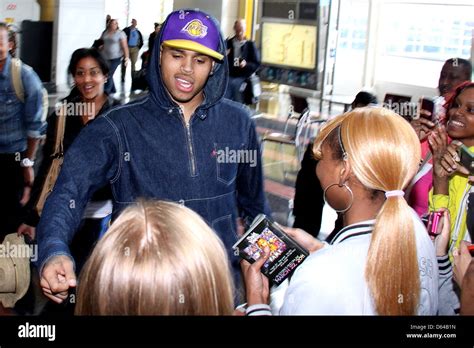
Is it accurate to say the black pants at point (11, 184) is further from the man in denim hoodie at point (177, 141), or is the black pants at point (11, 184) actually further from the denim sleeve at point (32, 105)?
the man in denim hoodie at point (177, 141)

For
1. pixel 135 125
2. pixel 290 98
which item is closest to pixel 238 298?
pixel 135 125

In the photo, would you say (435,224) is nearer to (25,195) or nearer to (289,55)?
(25,195)

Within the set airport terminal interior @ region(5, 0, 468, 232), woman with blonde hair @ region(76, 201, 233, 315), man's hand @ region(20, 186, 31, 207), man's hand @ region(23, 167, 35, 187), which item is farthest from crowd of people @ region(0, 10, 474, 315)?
airport terminal interior @ region(5, 0, 468, 232)

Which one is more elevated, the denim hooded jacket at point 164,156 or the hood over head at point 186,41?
the hood over head at point 186,41

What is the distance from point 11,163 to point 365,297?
8.71 ft

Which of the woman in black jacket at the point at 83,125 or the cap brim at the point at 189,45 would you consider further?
the woman in black jacket at the point at 83,125

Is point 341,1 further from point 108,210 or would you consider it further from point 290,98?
point 108,210

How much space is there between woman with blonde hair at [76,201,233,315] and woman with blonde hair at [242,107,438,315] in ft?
1.19

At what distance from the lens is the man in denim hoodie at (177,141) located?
6.10 ft

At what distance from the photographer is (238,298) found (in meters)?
2.12

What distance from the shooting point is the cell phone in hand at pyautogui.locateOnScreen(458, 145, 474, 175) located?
2267 millimetres

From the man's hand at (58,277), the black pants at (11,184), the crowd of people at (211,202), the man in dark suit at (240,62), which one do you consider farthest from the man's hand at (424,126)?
the man in dark suit at (240,62)

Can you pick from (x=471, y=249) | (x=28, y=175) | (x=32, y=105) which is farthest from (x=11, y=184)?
(x=471, y=249)

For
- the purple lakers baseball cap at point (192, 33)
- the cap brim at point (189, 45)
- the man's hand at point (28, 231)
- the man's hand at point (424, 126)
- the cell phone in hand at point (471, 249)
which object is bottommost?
the man's hand at point (28, 231)
